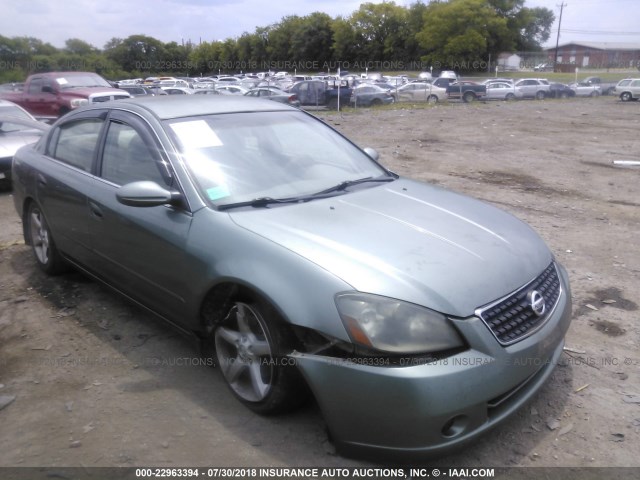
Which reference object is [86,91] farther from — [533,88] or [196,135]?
[533,88]

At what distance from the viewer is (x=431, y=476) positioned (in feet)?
8.38

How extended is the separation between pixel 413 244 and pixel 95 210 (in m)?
2.24

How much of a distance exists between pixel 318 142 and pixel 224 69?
89.4m

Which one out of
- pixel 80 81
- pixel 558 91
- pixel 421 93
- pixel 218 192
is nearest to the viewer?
pixel 218 192

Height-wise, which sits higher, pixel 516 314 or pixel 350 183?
pixel 350 183

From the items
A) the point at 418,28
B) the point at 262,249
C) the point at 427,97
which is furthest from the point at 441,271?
the point at 418,28

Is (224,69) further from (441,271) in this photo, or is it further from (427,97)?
(441,271)

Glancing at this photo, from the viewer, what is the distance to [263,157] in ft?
11.9

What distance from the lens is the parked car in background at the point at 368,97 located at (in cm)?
2722

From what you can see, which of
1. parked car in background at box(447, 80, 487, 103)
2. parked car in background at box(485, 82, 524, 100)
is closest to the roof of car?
parked car in background at box(447, 80, 487, 103)

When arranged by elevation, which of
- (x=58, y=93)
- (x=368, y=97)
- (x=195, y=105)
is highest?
(x=195, y=105)

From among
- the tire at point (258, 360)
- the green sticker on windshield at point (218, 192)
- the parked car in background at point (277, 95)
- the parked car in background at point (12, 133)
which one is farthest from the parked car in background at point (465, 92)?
the tire at point (258, 360)

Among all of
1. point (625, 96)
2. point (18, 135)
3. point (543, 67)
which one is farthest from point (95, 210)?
point (543, 67)

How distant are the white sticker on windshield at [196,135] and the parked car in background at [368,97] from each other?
24.0 m
